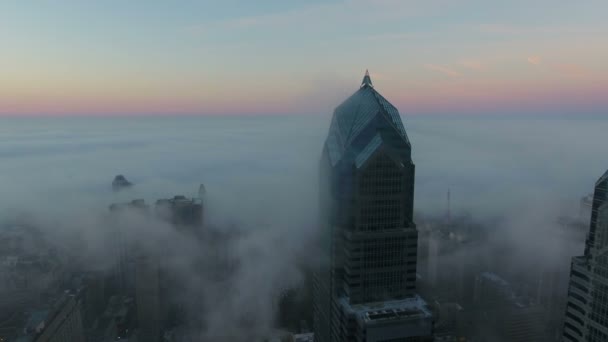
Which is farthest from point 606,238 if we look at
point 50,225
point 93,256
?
point 50,225

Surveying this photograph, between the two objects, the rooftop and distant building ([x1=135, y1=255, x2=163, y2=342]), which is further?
distant building ([x1=135, y1=255, x2=163, y2=342])

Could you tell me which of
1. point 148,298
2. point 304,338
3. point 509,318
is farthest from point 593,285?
point 148,298

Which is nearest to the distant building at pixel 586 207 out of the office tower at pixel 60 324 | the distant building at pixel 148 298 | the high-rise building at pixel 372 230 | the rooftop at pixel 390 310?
the high-rise building at pixel 372 230

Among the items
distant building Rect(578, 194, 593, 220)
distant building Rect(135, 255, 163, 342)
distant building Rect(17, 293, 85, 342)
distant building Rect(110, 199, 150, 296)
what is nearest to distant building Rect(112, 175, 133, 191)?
distant building Rect(110, 199, 150, 296)

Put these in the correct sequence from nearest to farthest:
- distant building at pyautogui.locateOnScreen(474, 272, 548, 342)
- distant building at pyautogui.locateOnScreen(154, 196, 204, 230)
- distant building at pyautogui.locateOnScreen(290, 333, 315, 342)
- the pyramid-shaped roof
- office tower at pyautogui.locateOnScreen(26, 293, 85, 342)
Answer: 1. the pyramid-shaped roof
2. office tower at pyautogui.locateOnScreen(26, 293, 85, 342)
3. distant building at pyautogui.locateOnScreen(290, 333, 315, 342)
4. distant building at pyautogui.locateOnScreen(474, 272, 548, 342)
5. distant building at pyautogui.locateOnScreen(154, 196, 204, 230)

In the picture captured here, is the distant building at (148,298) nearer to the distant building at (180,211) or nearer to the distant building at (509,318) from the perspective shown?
the distant building at (180,211)

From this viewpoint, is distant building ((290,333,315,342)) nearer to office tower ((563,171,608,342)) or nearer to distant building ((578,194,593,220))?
office tower ((563,171,608,342))

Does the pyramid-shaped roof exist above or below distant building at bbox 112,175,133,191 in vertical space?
above
